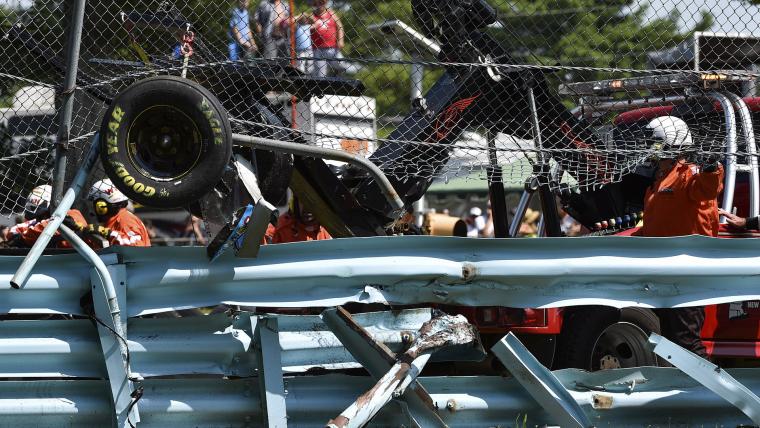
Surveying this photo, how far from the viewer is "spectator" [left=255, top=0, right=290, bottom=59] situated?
476 centimetres

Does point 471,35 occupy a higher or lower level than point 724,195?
higher

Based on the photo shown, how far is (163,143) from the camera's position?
178 inches

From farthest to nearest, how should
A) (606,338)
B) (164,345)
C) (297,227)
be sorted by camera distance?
(297,227) → (606,338) → (164,345)

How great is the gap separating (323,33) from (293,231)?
324 cm

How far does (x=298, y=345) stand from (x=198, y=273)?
525 mm

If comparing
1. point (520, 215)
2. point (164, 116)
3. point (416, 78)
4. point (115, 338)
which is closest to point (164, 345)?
point (115, 338)

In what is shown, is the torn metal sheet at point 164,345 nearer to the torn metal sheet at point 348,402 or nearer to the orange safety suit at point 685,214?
the torn metal sheet at point 348,402

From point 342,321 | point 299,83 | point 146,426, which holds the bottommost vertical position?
point 146,426

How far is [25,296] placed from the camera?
14.1ft

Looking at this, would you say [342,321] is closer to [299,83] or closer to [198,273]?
[198,273]

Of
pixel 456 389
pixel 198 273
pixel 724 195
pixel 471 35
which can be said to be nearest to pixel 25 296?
pixel 198 273

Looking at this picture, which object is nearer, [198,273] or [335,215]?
[198,273]

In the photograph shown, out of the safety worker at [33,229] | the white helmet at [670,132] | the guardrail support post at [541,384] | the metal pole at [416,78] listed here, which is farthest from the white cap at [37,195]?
the white helmet at [670,132]

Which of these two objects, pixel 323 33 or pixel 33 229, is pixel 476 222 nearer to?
pixel 33 229
